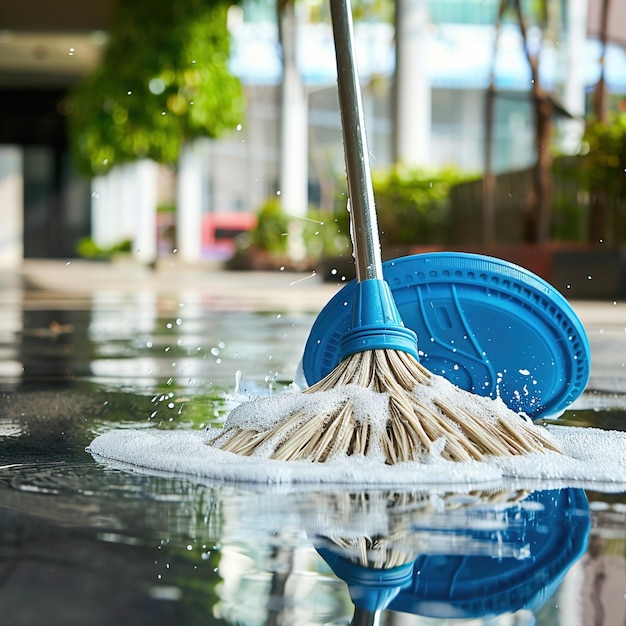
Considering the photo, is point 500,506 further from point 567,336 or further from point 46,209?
point 46,209

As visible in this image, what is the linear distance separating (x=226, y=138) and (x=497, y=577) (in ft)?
57.6

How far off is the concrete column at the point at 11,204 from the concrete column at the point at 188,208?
50.2ft

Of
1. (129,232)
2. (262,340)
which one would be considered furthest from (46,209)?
(262,340)

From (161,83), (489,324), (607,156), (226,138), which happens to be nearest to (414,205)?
(607,156)

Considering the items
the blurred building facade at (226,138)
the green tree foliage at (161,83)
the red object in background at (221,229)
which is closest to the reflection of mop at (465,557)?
the green tree foliage at (161,83)

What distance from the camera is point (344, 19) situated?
2254 millimetres

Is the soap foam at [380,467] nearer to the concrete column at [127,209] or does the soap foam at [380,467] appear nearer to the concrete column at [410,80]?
the concrete column at [410,80]

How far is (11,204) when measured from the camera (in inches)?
1355

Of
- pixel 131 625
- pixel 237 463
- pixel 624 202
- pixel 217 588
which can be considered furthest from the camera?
pixel 624 202

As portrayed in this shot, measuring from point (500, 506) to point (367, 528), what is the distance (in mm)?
231

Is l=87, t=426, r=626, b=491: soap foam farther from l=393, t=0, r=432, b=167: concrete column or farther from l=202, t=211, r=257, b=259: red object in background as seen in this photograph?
l=202, t=211, r=257, b=259: red object in background

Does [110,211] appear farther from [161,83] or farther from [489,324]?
[489,324]

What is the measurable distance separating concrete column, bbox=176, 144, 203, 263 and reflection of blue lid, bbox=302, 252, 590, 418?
53.8ft

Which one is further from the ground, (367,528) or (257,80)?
(257,80)
